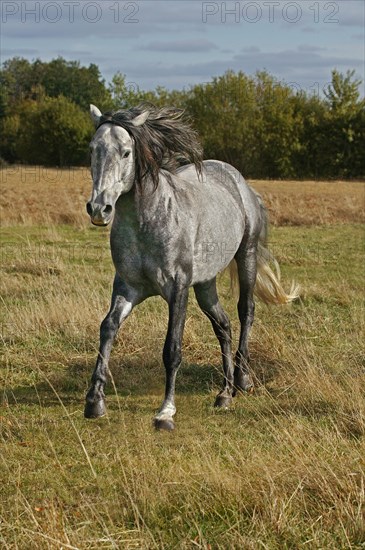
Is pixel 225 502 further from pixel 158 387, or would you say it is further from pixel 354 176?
pixel 354 176

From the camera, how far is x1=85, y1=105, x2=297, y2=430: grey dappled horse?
5.81m

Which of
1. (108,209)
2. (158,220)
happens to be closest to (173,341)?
(158,220)

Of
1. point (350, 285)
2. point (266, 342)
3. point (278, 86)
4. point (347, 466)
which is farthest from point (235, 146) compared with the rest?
point (347, 466)

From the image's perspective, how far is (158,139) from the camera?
6.24 meters

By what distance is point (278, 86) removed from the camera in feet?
183

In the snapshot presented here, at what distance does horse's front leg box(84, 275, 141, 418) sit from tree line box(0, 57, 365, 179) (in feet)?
127

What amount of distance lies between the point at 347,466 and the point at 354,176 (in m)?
49.7

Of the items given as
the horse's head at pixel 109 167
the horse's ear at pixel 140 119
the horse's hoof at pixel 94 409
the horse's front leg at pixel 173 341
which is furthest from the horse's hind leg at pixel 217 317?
the horse's ear at pixel 140 119

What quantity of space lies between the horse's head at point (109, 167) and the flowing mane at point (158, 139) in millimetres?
71

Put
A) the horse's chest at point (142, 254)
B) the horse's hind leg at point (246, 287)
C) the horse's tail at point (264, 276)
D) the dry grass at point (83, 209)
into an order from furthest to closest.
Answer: the dry grass at point (83, 209) < the horse's tail at point (264, 276) < the horse's hind leg at point (246, 287) < the horse's chest at point (142, 254)

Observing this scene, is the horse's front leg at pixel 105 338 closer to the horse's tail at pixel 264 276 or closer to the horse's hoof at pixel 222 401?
the horse's hoof at pixel 222 401

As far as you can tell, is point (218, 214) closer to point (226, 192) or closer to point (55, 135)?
point (226, 192)

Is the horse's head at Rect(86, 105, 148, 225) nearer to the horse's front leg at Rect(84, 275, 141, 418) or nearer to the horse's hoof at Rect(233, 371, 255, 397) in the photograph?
the horse's front leg at Rect(84, 275, 141, 418)

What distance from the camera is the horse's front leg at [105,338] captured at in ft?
20.6
